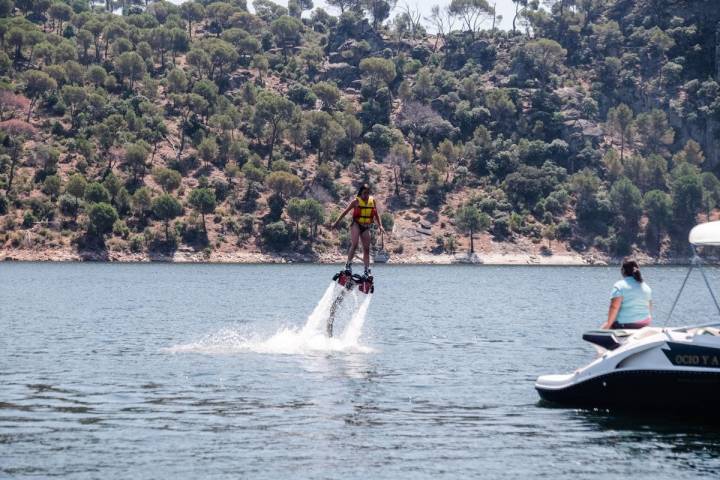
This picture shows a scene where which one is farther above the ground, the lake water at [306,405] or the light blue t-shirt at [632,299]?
the light blue t-shirt at [632,299]

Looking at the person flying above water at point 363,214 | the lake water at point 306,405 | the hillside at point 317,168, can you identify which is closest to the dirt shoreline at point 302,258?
the hillside at point 317,168

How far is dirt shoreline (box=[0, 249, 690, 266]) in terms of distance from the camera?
5389 inches

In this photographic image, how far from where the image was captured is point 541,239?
15962cm

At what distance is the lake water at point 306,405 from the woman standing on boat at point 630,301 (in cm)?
213

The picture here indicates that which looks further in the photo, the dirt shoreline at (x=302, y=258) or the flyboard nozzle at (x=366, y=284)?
the dirt shoreline at (x=302, y=258)

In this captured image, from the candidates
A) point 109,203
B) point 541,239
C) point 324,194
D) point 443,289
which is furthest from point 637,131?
point 443,289

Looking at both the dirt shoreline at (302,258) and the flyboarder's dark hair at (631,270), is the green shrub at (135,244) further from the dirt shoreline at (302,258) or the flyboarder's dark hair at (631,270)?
the flyboarder's dark hair at (631,270)

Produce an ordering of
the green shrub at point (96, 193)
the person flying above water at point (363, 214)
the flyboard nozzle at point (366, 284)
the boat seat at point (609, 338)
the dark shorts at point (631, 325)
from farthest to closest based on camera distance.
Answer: the green shrub at point (96, 193) < the flyboard nozzle at point (366, 284) < the person flying above water at point (363, 214) < the dark shorts at point (631, 325) < the boat seat at point (609, 338)

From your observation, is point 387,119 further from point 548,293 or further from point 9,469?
point 9,469

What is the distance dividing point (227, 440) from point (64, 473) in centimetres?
363

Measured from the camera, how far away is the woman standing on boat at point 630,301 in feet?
76.9

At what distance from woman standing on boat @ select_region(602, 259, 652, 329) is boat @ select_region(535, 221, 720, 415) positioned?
0.59m

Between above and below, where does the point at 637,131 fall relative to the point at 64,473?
above

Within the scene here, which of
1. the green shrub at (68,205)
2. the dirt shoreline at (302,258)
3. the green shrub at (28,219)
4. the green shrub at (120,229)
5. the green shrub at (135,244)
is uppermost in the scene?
the green shrub at (68,205)
